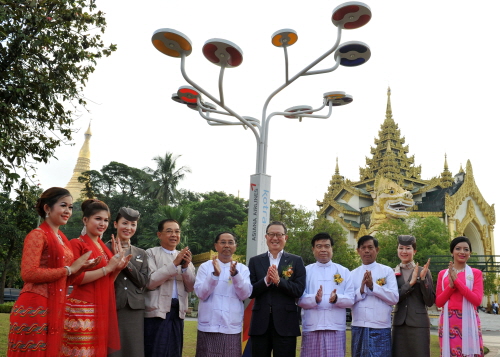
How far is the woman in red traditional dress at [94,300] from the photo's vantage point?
140 inches

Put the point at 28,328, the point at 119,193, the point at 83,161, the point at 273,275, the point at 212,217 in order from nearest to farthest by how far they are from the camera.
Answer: the point at 28,328
the point at 273,275
the point at 119,193
the point at 212,217
the point at 83,161

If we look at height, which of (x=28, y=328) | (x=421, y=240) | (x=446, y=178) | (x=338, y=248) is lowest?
(x=28, y=328)

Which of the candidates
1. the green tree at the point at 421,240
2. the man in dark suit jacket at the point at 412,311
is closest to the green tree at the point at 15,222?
the man in dark suit jacket at the point at 412,311

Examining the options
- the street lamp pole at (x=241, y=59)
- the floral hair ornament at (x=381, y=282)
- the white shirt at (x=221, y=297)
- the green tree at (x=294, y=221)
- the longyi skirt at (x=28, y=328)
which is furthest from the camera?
the green tree at (x=294, y=221)

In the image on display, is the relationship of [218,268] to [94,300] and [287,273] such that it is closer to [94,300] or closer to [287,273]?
[287,273]

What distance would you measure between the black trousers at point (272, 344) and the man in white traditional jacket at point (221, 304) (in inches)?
7.7

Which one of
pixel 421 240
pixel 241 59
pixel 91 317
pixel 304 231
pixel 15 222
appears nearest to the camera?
pixel 91 317

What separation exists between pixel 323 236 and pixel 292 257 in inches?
15.4

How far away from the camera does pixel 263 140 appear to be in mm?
6715

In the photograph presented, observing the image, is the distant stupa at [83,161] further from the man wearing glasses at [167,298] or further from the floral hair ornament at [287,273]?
the floral hair ornament at [287,273]

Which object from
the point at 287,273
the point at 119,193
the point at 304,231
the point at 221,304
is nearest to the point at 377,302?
the point at 287,273

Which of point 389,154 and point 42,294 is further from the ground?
point 389,154

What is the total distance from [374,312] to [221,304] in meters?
1.57

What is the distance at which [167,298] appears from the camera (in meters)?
4.39
